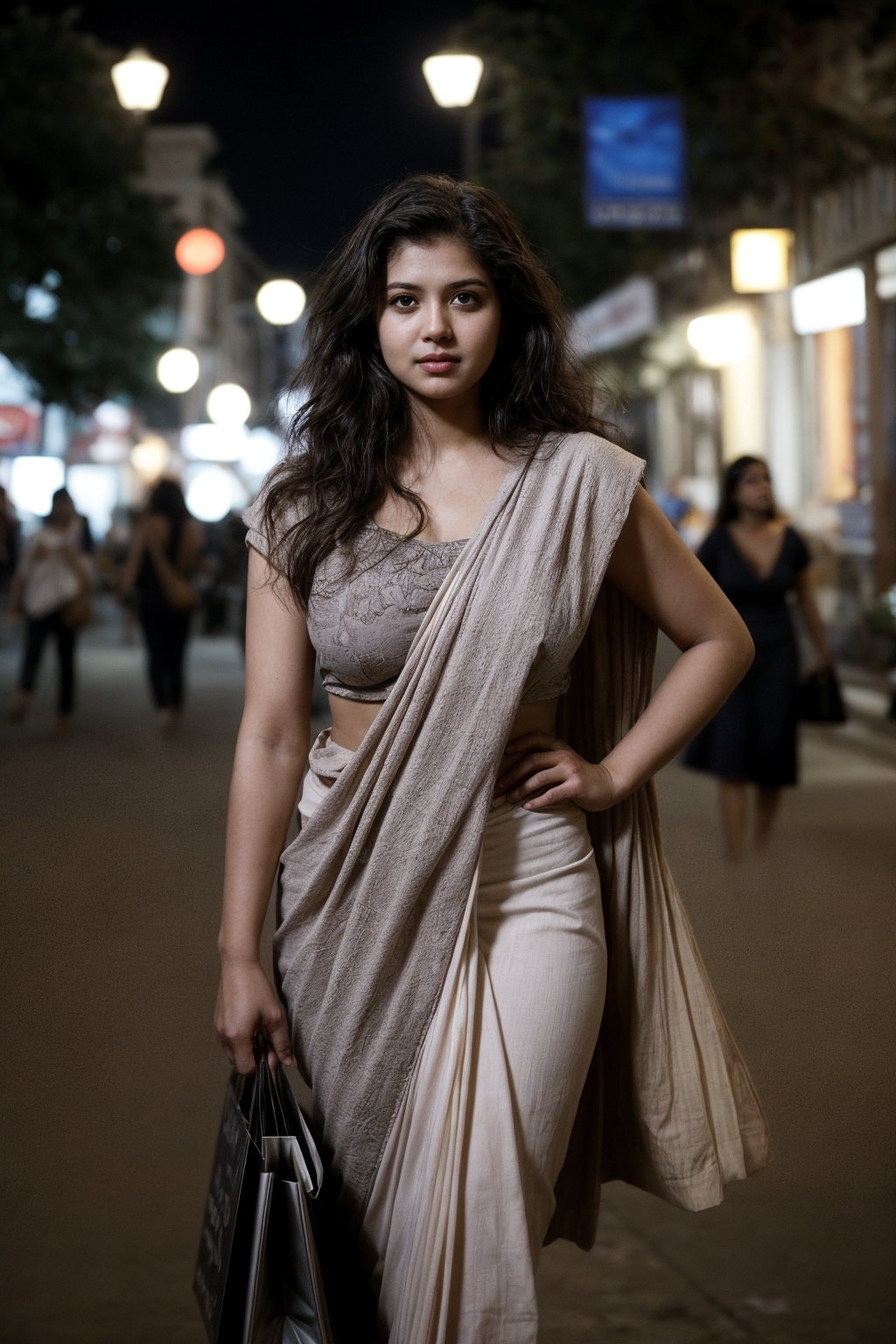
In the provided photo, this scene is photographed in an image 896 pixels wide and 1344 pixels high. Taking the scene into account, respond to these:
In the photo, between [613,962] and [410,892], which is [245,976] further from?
[613,962]

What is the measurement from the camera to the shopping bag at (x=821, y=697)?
9047 mm

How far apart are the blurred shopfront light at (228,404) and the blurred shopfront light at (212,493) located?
12.1 m

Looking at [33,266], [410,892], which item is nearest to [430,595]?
[410,892]

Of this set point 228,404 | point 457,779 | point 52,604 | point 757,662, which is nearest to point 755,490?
point 757,662

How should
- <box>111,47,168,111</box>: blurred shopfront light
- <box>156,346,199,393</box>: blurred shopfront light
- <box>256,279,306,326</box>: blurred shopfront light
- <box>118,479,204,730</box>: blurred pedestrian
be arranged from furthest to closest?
<box>156,346,199,393</box>: blurred shopfront light, <box>256,279,306,326</box>: blurred shopfront light, <box>111,47,168,111</box>: blurred shopfront light, <box>118,479,204,730</box>: blurred pedestrian

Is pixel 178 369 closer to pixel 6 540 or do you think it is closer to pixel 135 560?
pixel 6 540

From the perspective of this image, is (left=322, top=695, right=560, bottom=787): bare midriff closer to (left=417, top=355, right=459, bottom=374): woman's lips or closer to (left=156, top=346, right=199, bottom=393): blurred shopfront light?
(left=417, top=355, right=459, bottom=374): woman's lips

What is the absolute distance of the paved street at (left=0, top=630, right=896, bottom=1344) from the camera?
377 cm

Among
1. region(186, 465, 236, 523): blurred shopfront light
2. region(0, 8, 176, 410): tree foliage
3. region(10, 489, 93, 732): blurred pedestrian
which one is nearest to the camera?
region(10, 489, 93, 732): blurred pedestrian

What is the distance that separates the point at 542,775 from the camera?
269cm

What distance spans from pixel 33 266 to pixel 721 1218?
86.5ft

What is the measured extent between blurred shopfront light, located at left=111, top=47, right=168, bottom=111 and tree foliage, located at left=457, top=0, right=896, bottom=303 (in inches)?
168

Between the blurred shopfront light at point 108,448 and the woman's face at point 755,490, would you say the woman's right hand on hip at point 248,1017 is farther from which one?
the blurred shopfront light at point 108,448

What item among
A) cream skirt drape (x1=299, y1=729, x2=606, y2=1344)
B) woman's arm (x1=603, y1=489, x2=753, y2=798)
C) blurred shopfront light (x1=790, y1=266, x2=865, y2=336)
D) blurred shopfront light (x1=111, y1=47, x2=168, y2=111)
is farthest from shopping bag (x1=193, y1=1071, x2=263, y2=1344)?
blurred shopfront light (x1=790, y1=266, x2=865, y2=336)
